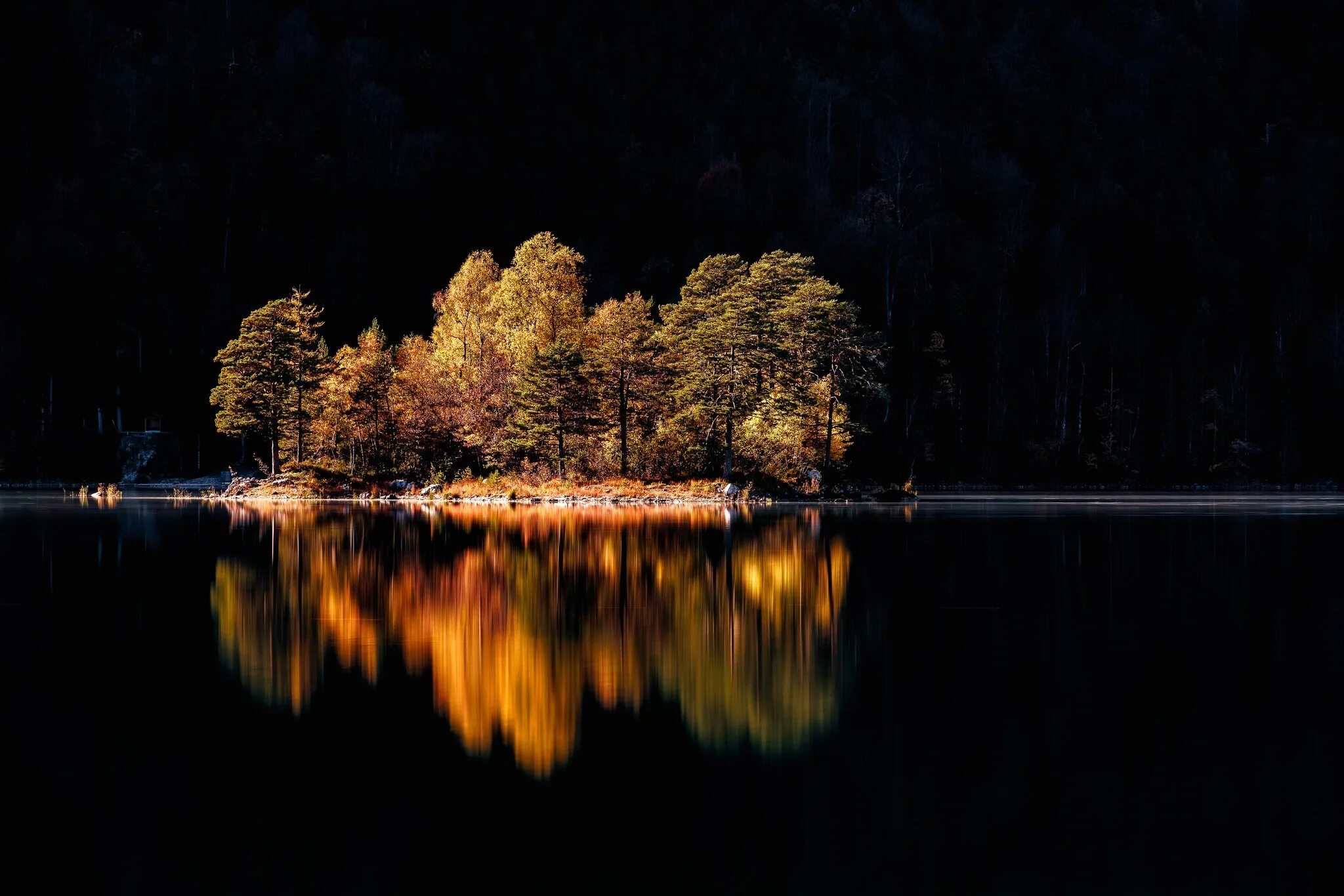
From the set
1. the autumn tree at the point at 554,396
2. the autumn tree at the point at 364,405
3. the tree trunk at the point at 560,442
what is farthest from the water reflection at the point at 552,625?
the autumn tree at the point at 364,405

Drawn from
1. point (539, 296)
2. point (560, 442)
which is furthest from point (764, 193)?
point (560, 442)

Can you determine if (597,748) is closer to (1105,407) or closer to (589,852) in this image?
(589,852)

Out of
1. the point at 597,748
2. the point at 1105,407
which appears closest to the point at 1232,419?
the point at 1105,407

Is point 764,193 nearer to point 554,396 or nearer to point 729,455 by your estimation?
point 729,455

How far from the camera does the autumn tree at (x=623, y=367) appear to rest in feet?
256

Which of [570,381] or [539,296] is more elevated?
[539,296]

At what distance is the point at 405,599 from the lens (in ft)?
87.5

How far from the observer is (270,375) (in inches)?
3452

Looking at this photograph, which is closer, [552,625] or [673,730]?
[673,730]

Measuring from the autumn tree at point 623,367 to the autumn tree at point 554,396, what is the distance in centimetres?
110

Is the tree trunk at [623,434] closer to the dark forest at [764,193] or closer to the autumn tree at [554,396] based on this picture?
the autumn tree at [554,396]

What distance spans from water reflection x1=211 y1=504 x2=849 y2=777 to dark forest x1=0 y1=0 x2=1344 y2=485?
173 ft

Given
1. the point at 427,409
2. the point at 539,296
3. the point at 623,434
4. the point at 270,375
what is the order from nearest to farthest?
the point at 623,434, the point at 539,296, the point at 427,409, the point at 270,375

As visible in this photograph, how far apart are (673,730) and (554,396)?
63.2 metres
